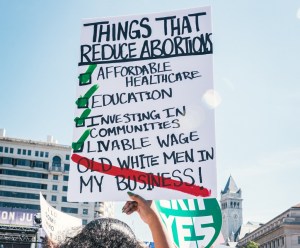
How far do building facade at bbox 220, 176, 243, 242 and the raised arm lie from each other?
161193 millimetres

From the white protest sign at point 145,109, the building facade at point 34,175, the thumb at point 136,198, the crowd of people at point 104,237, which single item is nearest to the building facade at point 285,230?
the building facade at point 34,175

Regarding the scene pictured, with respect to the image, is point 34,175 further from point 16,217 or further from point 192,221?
point 192,221

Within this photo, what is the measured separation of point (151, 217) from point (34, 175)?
75.9 m

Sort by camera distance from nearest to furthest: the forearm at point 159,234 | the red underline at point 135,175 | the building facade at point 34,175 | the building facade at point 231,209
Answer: the forearm at point 159,234, the red underline at point 135,175, the building facade at point 34,175, the building facade at point 231,209

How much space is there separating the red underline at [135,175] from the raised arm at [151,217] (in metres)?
0.19

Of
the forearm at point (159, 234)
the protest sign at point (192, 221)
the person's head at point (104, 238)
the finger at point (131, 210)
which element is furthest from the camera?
the protest sign at point (192, 221)

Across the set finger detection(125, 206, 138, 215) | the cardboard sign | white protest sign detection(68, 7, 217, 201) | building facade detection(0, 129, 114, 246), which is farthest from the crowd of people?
building facade detection(0, 129, 114, 246)

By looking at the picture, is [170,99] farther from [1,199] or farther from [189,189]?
[1,199]

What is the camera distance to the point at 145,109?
3746mm

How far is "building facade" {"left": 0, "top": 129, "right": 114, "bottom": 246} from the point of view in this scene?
73.8m

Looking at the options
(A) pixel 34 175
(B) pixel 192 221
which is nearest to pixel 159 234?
(B) pixel 192 221

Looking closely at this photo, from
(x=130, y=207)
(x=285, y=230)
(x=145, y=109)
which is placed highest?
(x=285, y=230)

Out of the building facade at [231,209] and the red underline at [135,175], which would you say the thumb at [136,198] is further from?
the building facade at [231,209]

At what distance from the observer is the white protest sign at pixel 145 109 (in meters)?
3.49
